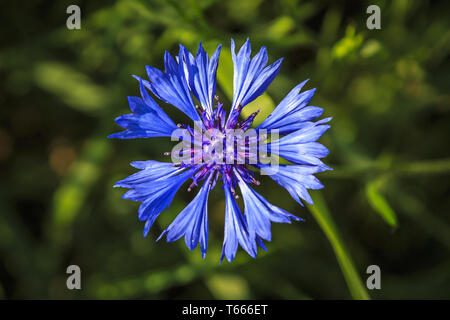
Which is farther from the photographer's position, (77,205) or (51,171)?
(51,171)

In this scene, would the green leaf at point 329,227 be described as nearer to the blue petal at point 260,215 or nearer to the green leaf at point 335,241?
the green leaf at point 335,241

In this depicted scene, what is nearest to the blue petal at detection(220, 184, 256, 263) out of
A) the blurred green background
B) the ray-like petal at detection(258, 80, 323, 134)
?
the ray-like petal at detection(258, 80, 323, 134)

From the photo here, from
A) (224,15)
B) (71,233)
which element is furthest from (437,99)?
(71,233)

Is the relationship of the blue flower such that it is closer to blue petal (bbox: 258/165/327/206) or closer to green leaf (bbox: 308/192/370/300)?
blue petal (bbox: 258/165/327/206)

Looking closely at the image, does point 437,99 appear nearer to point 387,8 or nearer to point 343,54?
Result: point 387,8

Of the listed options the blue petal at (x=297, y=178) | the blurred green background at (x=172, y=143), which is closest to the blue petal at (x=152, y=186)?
the blue petal at (x=297, y=178)

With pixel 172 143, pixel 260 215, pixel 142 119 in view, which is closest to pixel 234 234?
pixel 260 215

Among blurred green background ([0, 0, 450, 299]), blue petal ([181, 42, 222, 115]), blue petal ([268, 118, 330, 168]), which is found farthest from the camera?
blurred green background ([0, 0, 450, 299])
